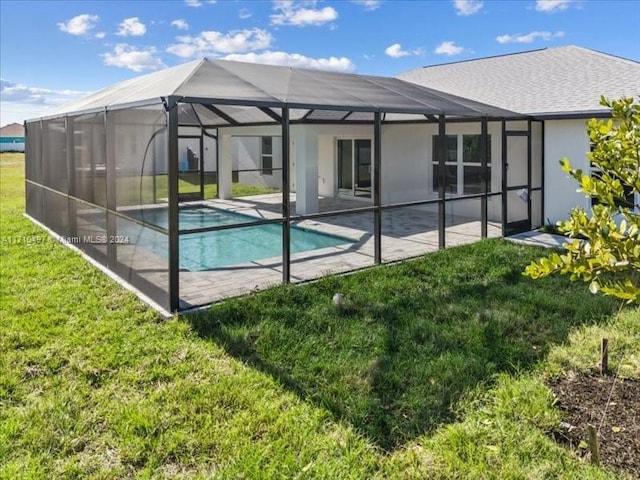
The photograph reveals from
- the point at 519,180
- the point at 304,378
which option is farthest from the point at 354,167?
the point at 304,378

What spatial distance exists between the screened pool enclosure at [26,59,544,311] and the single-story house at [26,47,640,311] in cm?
3

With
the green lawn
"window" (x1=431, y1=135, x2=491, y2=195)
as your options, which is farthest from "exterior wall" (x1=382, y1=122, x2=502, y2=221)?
the green lawn

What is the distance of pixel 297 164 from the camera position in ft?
43.4

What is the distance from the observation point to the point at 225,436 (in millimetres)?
3484

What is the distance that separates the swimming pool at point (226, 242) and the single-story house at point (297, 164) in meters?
0.03

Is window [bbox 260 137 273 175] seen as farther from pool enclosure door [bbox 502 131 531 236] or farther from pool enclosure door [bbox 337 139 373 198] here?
pool enclosure door [bbox 502 131 531 236]

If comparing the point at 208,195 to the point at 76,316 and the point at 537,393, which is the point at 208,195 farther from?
the point at 537,393

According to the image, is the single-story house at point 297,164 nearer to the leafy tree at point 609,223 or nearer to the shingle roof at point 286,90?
the shingle roof at point 286,90

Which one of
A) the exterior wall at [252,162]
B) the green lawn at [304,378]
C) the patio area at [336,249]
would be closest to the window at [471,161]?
the patio area at [336,249]

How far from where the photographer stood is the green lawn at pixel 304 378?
128 inches

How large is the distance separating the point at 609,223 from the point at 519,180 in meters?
8.76

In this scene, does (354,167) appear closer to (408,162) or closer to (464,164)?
(408,162)

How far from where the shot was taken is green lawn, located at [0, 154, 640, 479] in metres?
3.25

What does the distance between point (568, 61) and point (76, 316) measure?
13.3 m
